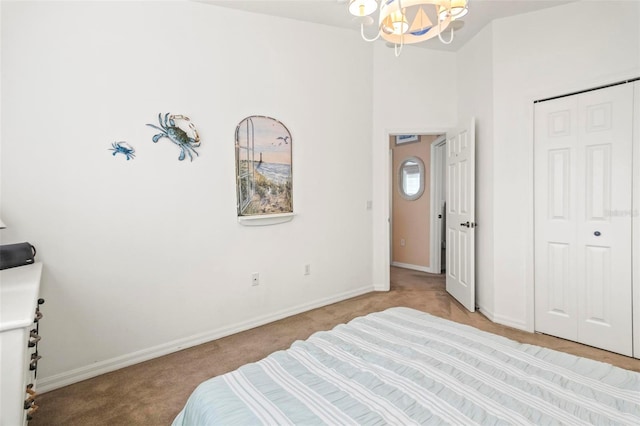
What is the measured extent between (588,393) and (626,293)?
193 cm

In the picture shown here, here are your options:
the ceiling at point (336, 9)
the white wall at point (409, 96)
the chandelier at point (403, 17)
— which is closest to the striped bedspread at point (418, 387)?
the chandelier at point (403, 17)

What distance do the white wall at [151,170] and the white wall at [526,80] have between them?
1610mm

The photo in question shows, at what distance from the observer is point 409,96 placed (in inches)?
149

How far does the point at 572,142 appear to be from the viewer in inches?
102

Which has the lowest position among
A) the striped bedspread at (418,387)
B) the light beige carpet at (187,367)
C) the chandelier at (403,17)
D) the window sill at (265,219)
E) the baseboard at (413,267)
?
the light beige carpet at (187,367)

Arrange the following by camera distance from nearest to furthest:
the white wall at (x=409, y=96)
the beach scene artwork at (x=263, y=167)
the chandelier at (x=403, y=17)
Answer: the chandelier at (x=403, y=17) < the beach scene artwork at (x=263, y=167) < the white wall at (x=409, y=96)

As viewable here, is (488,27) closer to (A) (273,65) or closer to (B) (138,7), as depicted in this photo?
(A) (273,65)

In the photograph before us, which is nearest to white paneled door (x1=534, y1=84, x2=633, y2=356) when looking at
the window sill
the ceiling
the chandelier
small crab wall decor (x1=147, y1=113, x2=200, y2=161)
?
the ceiling

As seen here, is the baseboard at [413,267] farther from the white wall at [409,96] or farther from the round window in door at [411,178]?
the white wall at [409,96]

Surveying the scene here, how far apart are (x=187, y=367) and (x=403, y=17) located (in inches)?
103

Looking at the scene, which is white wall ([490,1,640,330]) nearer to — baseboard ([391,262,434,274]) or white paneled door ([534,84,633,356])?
white paneled door ([534,84,633,356])

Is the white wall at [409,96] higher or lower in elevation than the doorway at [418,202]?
higher

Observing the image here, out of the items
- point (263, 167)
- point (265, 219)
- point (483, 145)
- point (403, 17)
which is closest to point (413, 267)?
point (483, 145)

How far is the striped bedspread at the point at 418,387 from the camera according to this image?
37.2 inches
